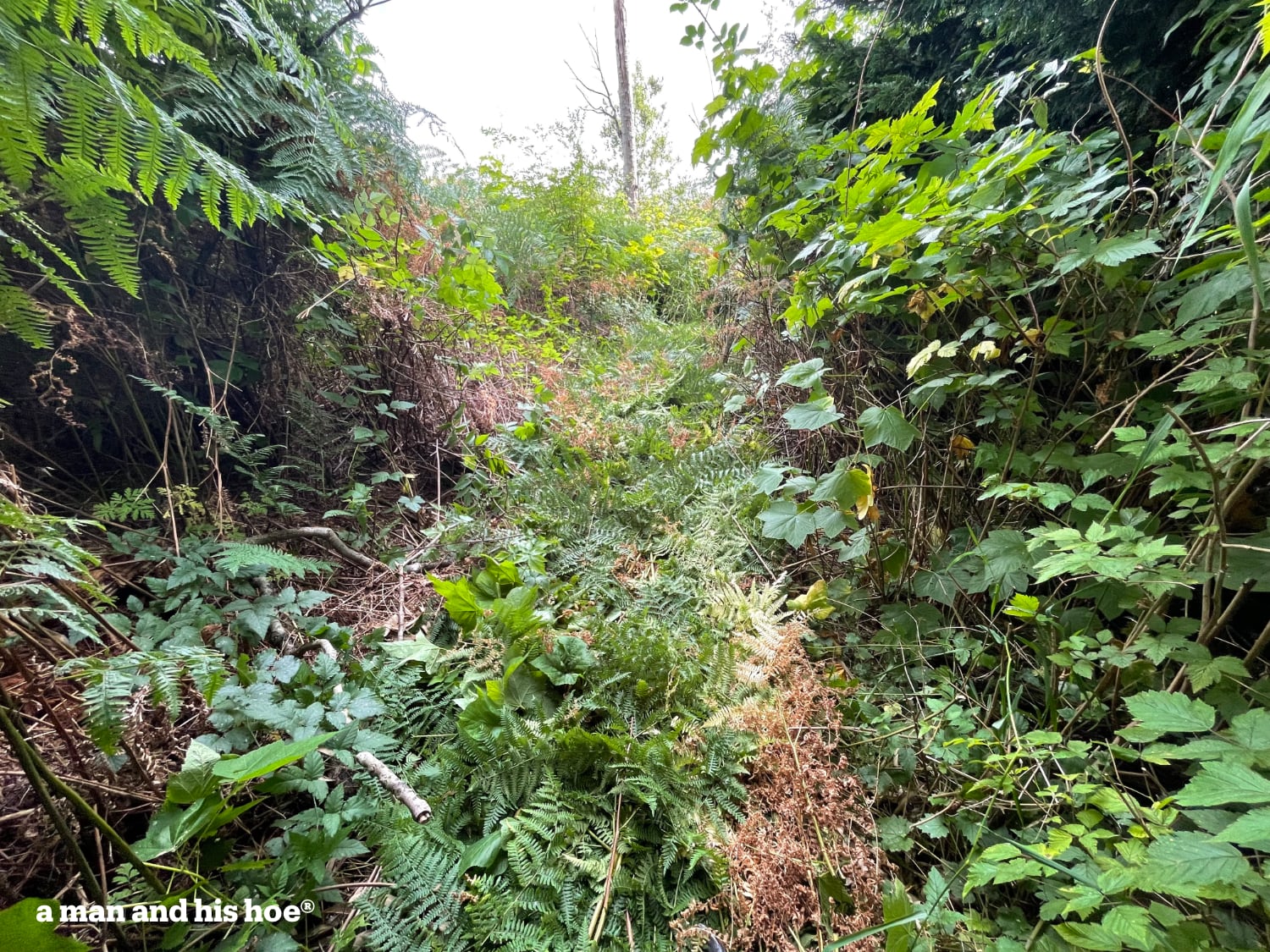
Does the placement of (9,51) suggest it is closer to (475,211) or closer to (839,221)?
(839,221)

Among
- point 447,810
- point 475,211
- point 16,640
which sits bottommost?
point 447,810

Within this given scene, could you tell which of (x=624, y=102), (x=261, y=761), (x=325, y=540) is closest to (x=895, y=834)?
(x=261, y=761)

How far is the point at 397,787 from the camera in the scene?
39.4 inches

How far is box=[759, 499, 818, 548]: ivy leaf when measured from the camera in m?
1.38

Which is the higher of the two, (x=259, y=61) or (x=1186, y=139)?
(x=259, y=61)

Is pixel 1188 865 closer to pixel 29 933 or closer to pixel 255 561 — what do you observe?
pixel 29 933

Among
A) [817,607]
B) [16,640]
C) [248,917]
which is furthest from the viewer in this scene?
[817,607]

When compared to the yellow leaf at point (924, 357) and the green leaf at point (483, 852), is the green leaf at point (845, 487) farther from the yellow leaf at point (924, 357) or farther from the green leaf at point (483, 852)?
the green leaf at point (483, 852)

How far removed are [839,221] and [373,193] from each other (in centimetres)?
209

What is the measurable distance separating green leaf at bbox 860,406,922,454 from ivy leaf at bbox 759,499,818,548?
28 cm

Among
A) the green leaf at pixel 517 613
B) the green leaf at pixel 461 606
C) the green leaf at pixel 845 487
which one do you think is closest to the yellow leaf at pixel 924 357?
the green leaf at pixel 845 487

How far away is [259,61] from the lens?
1.63m

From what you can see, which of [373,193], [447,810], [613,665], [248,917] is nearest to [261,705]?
[248,917]

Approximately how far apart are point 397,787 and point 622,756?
486 millimetres
